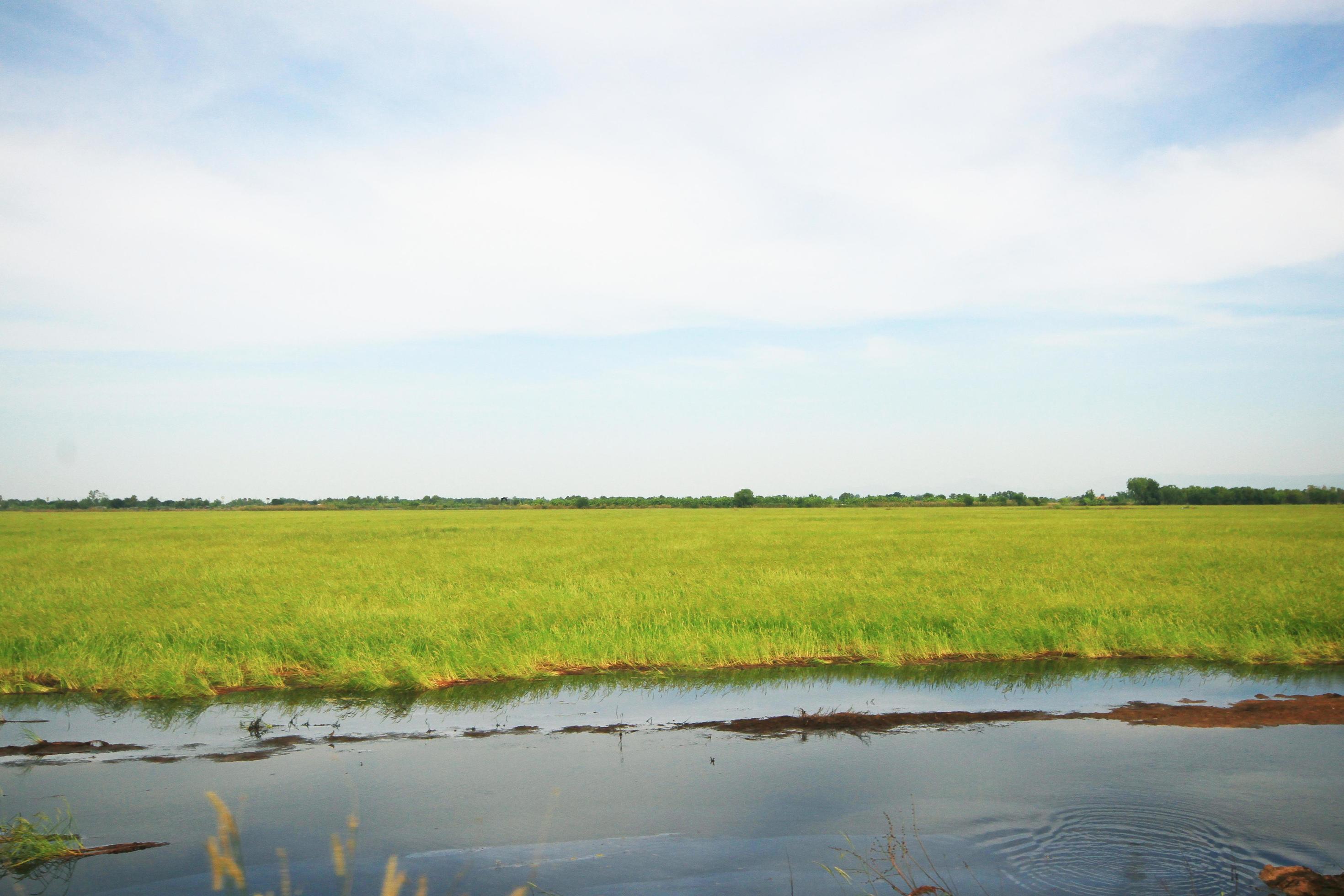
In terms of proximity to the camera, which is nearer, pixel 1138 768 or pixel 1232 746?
pixel 1138 768

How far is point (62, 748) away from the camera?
848 centimetres

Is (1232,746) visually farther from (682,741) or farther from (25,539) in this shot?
(25,539)

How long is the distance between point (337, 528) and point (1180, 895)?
55.0 m

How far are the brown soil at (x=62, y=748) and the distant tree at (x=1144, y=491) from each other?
146 meters

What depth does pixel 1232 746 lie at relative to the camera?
26.2ft

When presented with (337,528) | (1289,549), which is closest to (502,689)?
(1289,549)

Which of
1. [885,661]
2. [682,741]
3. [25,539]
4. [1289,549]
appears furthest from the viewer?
[25,539]

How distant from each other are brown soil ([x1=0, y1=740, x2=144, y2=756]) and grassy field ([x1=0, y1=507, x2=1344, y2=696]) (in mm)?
2223

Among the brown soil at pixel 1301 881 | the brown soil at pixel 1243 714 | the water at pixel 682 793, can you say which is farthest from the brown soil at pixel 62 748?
the brown soil at pixel 1243 714

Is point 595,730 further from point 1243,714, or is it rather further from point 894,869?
point 1243,714

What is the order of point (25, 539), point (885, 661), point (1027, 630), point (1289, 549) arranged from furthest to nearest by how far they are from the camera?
point (25, 539), point (1289, 549), point (1027, 630), point (885, 661)

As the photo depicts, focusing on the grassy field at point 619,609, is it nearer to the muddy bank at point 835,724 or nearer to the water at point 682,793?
the water at point 682,793

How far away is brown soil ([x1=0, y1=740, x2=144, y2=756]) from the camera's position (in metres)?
8.30

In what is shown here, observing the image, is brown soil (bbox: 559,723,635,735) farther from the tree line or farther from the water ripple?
the tree line
